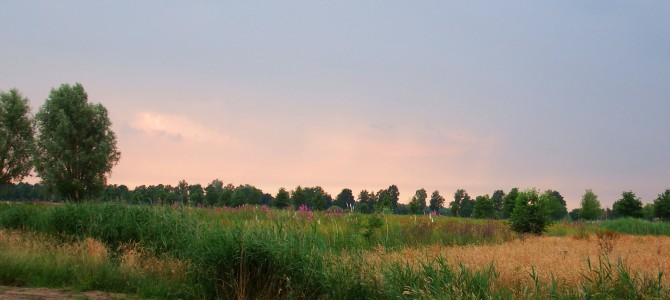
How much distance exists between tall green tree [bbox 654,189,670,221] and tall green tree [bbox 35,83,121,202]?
4911cm

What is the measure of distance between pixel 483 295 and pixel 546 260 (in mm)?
3788

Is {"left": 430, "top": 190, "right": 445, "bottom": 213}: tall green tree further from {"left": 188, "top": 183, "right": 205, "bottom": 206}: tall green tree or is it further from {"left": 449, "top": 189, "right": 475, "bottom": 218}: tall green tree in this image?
{"left": 188, "top": 183, "right": 205, "bottom": 206}: tall green tree

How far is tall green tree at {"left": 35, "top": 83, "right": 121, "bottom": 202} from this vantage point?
127 feet

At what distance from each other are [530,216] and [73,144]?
34.4 m

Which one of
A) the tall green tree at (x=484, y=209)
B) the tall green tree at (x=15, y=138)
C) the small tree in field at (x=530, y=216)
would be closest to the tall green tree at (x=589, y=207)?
the tall green tree at (x=484, y=209)

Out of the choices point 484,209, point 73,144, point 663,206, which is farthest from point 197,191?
point 663,206

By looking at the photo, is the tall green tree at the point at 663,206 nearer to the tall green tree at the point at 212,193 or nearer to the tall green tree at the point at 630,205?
the tall green tree at the point at 630,205

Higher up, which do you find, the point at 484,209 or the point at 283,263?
the point at 484,209

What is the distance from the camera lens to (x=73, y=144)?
1578 inches

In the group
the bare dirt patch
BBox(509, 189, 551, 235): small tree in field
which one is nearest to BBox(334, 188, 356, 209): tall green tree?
BBox(509, 189, 551, 235): small tree in field

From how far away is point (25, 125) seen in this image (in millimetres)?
41656

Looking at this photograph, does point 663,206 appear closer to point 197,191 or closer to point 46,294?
point 197,191

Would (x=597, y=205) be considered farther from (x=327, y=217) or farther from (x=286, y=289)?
(x=286, y=289)

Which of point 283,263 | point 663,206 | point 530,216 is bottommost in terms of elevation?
point 283,263
